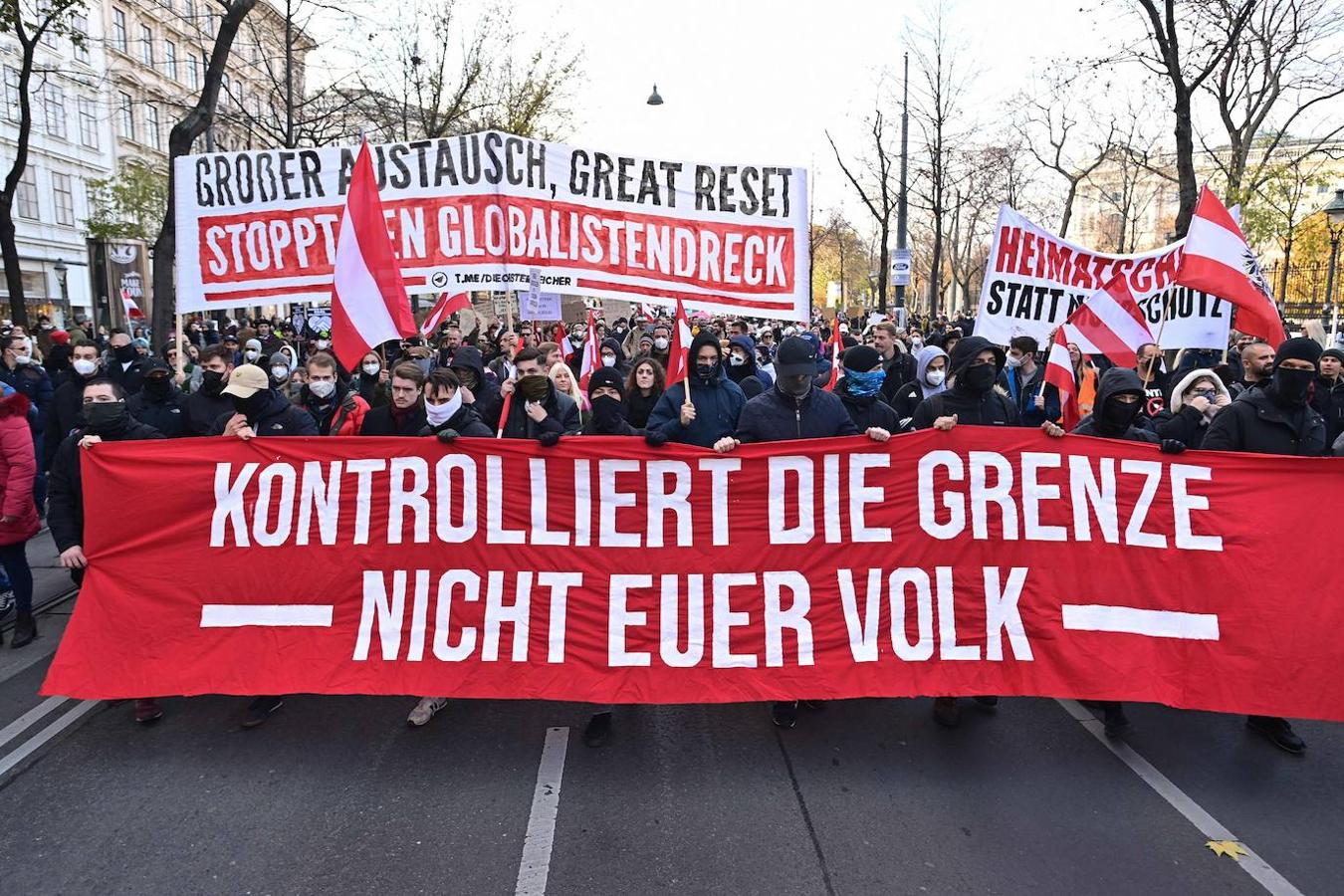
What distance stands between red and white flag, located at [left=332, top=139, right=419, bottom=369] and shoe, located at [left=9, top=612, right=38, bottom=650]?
277cm

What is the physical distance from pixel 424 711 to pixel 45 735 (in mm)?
1905

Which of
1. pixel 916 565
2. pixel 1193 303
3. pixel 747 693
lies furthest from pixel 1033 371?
pixel 747 693

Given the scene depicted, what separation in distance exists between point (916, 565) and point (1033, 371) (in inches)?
191

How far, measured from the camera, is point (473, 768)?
4000mm

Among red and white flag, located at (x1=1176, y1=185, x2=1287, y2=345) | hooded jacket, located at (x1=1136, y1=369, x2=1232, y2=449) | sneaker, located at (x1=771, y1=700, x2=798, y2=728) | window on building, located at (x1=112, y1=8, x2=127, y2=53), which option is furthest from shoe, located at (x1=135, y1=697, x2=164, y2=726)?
window on building, located at (x1=112, y1=8, x2=127, y2=53)

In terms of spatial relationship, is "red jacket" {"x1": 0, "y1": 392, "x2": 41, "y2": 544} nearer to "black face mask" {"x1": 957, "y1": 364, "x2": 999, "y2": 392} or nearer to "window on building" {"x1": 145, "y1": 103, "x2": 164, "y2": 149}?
"black face mask" {"x1": 957, "y1": 364, "x2": 999, "y2": 392}

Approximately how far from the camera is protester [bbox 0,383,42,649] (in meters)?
5.32

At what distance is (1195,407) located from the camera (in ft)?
17.7

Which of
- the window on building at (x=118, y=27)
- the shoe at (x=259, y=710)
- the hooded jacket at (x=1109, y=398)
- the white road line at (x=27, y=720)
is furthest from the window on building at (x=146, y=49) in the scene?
the hooded jacket at (x=1109, y=398)

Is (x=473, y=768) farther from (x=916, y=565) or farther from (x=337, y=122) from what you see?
(x=337, y=122)

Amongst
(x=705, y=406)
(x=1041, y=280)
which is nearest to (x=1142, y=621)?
(x=705, y=406)

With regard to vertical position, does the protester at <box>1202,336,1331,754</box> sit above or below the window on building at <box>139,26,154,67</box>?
below

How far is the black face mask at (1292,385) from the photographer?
462 centimetres

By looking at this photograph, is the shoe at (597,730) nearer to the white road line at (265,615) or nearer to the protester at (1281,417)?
the white road line at (265,615)
